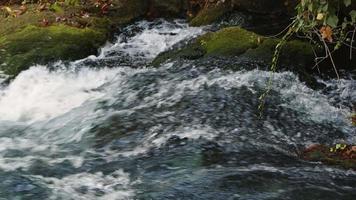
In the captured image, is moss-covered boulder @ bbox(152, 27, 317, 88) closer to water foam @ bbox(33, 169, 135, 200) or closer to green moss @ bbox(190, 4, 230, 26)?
green moss @ bbox(190, 4, 230, 26)

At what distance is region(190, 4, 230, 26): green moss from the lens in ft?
32.9

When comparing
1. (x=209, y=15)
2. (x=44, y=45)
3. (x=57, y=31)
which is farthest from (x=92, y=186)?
(x=209, y=15)

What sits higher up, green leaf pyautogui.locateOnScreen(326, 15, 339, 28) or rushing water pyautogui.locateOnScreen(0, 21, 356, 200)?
green leaf pyautogui.locateOnScreen(326, 15, 339, 28)

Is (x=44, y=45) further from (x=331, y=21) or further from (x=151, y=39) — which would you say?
(x=331, y=21)

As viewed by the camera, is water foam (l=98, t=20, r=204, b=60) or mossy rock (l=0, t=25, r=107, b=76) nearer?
mossy rock (l=0, t=25, r=107, b=76)

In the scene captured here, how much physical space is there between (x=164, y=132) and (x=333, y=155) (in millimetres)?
1862

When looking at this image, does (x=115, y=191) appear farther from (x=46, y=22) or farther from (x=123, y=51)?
(x=46, y=22)

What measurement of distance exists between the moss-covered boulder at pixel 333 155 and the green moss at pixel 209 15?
4.72m

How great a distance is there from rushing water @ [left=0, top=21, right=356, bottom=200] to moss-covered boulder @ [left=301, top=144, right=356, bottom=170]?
0.13m

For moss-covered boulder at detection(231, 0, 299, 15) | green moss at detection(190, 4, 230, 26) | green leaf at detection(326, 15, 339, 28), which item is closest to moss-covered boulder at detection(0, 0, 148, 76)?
green moss at detection(190, 4, 230, 26)

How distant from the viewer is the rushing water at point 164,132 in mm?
4918

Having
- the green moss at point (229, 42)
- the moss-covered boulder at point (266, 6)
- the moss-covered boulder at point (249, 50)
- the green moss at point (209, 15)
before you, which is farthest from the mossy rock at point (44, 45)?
the moss-covered boulder at point (266, 6)

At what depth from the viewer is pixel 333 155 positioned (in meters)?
5.59

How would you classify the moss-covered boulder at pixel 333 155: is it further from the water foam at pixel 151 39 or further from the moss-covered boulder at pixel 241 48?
the water foam at pixel 151 39
